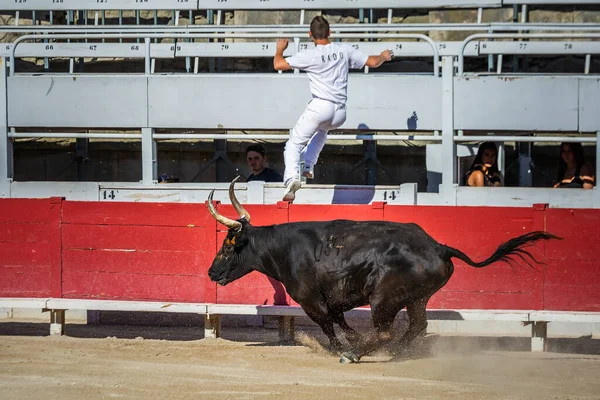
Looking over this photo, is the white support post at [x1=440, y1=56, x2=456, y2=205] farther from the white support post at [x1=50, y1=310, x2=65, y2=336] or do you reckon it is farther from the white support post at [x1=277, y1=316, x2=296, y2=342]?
the white support post at [x1=50, y1=310, x2=65, y2=336]

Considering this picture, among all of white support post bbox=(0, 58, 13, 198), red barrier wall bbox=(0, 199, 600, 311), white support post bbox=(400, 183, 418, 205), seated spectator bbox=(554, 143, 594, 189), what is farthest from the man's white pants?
white support post bbox=(0, 58, 13, 198)

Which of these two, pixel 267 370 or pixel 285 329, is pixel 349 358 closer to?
pixel 267 370

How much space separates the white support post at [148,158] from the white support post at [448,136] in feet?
9.93

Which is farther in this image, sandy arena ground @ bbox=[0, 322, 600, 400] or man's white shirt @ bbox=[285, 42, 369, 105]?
man's white shirt @ bbox=[285, 42, 369, 105]

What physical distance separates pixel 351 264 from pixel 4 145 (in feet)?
16.0

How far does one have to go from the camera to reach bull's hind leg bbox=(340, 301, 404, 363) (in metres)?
7.76

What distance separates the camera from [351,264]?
26.0ft

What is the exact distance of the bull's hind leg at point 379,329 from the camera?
7.76 m

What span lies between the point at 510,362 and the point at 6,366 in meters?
3.84

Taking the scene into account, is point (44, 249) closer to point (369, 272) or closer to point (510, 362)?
point (369, 272)

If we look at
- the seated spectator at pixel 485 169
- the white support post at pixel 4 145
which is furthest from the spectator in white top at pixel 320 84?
the white support post at pixel 4 145

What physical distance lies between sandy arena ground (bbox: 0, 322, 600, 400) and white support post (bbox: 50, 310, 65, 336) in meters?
0.14

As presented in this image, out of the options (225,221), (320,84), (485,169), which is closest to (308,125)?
(320,84)

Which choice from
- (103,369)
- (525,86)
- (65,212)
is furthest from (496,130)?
(103,369)
